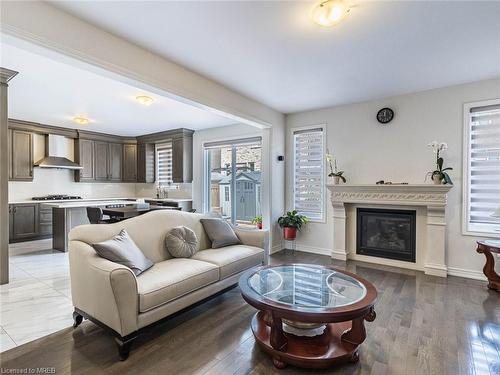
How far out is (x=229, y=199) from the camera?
252 inches

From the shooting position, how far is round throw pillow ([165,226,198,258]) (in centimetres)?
291

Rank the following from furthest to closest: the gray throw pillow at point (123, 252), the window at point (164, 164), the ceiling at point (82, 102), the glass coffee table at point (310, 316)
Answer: the window at point (164, 164) < the ceiling at point (82, 102) < the gray throw pillow at point (123, 252) < the glass coffee table at point (310, 316)

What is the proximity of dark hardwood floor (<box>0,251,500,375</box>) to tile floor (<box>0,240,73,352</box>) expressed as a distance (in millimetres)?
213

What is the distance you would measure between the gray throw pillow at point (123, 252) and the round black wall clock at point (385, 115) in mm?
4056

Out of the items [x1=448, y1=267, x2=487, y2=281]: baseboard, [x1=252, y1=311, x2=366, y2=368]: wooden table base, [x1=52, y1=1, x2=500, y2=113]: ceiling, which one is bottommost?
[x1=448, y1=267, x2=487, y2=281]: baseboard

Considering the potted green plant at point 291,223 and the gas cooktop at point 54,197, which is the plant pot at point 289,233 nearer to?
the potted green plant at point 291,223

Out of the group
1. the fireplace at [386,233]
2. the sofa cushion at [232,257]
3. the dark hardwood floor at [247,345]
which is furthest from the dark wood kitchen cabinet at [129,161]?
the fireplace at [386,233]

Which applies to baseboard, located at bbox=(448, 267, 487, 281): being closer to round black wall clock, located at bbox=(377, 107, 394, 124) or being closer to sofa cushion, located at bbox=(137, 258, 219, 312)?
round black wall clock, located at bbox=(377, 107, 394, 124)

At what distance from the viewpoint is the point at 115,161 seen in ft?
25.0

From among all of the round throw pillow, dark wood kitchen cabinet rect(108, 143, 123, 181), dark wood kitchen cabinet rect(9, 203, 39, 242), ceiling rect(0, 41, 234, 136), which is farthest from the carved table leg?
dark wood kitchen cabinet rect(108, 143, 123, 181)

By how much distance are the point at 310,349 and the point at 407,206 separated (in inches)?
122

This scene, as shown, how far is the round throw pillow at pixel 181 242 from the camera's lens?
2908mm

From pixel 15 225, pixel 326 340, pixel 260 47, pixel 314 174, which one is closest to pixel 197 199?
pixel 314 174

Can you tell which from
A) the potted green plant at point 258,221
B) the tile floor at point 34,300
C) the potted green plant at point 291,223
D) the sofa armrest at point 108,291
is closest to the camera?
→ the sofa armrest at point 108,291
